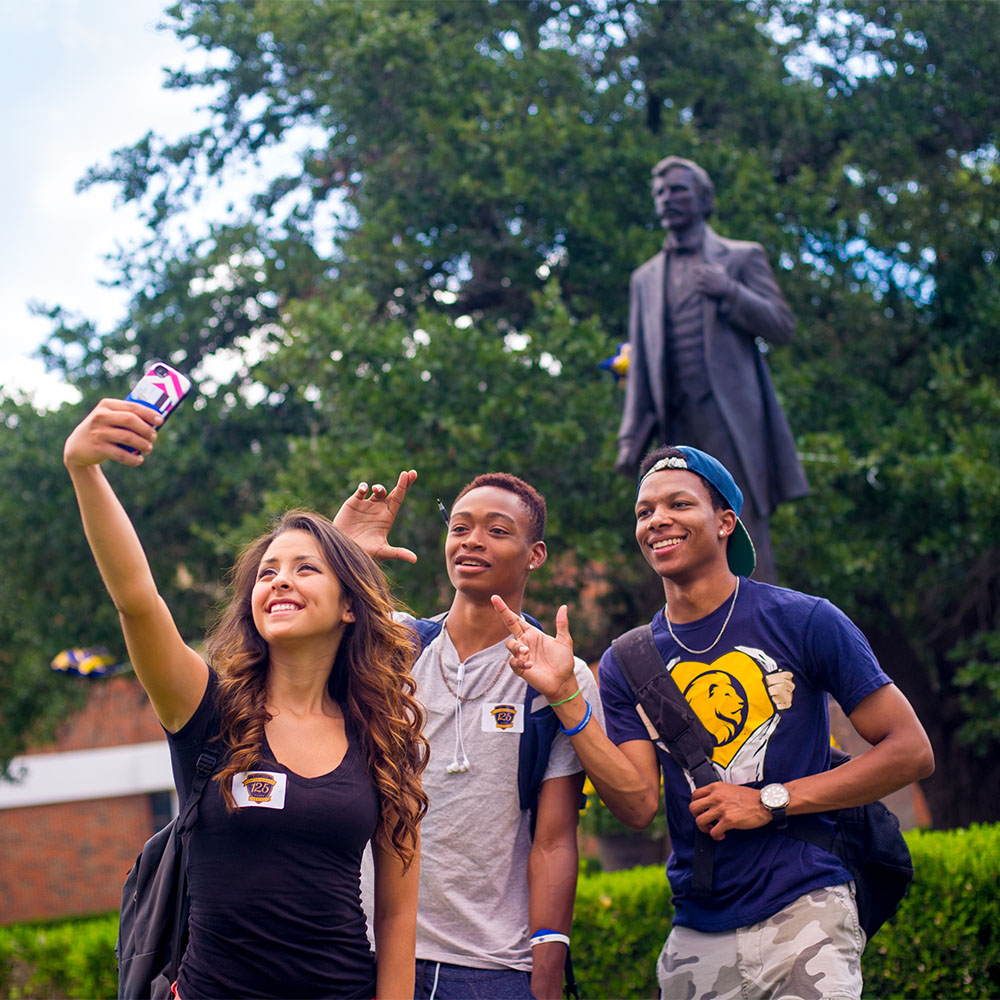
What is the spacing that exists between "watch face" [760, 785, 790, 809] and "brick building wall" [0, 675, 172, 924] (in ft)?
70.6

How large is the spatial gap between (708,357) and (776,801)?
3332 millimetres

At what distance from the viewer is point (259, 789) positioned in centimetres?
225

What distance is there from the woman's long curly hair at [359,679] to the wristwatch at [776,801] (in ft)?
2.82

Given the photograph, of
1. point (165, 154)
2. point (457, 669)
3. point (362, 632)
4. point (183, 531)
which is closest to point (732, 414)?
point (457, 669)

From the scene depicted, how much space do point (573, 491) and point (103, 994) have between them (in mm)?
5082

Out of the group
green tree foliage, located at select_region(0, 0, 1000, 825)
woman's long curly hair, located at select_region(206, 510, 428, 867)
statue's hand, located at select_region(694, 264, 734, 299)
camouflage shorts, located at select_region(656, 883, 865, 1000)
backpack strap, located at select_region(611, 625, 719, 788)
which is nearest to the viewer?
woman's long curly hair, located at select_region(206, 510, 428, 867)

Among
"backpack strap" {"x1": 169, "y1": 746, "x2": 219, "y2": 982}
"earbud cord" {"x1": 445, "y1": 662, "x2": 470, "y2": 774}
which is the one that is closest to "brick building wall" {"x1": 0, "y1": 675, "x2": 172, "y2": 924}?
"earbud cord" {"x1": 445, "y1": 662, "x2": 470, "y2": 774}

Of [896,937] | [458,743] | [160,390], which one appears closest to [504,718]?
[458,743]

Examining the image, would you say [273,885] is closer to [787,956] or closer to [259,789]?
[259,789]

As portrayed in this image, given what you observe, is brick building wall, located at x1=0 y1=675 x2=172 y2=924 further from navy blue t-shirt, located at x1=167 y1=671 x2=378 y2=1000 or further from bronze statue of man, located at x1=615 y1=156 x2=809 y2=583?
navy blue t-shirt, located at x1=167 y1=671 x2=378 y2=1000

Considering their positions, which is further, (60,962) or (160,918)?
(60,962)

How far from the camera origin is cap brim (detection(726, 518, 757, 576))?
10.7 feet

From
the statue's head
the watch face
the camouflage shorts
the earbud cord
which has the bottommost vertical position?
the camouflage shorts

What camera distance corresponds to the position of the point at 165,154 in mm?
12305
